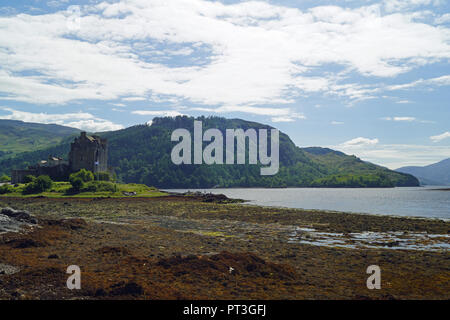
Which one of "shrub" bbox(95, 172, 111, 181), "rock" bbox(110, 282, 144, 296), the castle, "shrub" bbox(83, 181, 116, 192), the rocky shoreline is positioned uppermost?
the castle

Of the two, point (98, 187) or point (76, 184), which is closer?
point (76, 184)

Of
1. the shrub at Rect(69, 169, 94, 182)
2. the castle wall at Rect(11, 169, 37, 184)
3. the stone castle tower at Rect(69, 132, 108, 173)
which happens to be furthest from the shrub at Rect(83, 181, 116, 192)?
the castle wall at Rect(11, 169, 37, 184)

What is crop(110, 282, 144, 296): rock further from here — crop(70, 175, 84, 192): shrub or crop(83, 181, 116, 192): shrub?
crop(83, 181, 116, 192): shrub

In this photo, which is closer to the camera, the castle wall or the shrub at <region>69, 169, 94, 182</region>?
the shrub at <region>69, 169, 94, 182</region>

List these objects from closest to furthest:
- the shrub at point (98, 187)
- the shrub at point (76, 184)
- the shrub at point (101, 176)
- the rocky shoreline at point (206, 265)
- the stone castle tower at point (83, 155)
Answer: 1. the rocky shoreline at point (206, 265)
2. the shrub at point (76, 184)
3. the shrub at point (98, 187)
4. the shrub at point (101, 176)
5. the stone castle tower at point (83, 155)

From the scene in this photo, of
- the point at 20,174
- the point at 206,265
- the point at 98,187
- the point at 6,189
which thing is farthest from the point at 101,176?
the point at 206,265

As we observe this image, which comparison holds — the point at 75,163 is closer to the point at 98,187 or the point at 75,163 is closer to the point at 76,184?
the point at 98,187

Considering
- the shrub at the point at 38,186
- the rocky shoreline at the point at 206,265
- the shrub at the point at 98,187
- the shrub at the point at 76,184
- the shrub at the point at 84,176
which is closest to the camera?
the rocky shoreline at the point at 206,265

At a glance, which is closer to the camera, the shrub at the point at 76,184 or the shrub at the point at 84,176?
the shrub at the point at 76,184

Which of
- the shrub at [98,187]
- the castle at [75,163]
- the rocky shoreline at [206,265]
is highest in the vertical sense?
the castle at [75,163]

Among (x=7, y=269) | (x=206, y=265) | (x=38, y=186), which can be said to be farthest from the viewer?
(x=38, y=186)

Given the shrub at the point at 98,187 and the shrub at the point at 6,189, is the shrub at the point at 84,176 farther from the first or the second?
the shrub at the point at 6,189

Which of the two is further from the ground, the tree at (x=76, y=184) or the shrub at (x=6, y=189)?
the tree at (x=76, y=184)

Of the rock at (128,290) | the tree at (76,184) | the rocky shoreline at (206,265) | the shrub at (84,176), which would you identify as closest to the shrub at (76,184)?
the tree at (76,184)
